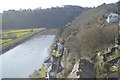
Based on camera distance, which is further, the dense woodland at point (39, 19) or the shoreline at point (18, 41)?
the dense woodland at point (39, 19)

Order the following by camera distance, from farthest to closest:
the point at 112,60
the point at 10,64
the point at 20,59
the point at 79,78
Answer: the point at 20,59 < the point at 10,64 < the point at 112,60 < the point at 79,78

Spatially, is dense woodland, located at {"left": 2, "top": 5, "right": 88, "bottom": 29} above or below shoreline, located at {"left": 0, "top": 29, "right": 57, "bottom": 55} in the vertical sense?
above

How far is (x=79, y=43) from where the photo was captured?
10.9 metres

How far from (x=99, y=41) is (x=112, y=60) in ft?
7.72

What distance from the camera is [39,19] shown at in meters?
38.6

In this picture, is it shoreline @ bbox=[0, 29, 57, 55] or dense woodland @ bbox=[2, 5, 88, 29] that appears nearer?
shoreline @ bbox=[0, 29, 57, 55]

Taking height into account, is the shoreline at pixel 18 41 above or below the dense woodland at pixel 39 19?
below

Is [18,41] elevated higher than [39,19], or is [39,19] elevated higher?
[39,19]

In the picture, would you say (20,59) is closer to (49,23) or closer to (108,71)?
(108,71)

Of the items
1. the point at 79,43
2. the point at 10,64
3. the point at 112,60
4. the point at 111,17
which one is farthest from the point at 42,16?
the point at 112,60

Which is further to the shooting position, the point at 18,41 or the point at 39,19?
the point at 39,19

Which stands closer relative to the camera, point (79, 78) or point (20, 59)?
point (79, 78)

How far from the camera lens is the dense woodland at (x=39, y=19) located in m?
36.8

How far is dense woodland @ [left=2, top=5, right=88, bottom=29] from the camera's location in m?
36.8
